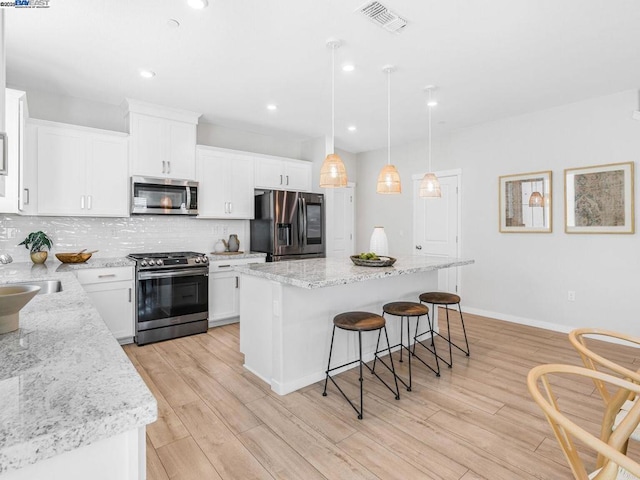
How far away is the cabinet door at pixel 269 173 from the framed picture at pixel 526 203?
314 cm

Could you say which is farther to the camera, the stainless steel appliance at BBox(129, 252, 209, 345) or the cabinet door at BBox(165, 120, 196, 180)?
the cabinet door at BBox(165, 120, 196, 180)

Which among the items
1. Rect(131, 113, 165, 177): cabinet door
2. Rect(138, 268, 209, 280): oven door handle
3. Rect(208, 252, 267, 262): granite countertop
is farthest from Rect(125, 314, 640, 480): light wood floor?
Rect(131, 113, 165, 177): cabinet door

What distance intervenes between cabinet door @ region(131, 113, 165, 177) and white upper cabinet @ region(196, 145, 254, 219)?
46 cm

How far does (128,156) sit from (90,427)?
3.93 meters

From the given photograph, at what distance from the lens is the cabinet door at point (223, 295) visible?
14.1 feet

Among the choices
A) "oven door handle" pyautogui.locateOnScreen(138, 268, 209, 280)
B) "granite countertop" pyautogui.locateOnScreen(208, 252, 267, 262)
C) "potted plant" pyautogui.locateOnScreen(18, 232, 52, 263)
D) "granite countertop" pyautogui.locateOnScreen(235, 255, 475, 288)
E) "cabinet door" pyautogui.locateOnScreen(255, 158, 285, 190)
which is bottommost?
"oven door handle" pyautogui.locateOnScreen(138, 268, 209, 280)

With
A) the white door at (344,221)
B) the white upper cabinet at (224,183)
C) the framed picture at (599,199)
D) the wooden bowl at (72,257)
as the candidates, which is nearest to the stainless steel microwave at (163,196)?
the white upper cabinet at (224,183)

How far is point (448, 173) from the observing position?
5.30 meters

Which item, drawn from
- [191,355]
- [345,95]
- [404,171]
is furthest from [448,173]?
[191,355]

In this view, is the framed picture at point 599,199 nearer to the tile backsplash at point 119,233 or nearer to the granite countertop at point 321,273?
the granite countertop at point 321,273

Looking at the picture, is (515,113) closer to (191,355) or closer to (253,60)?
(253,60)

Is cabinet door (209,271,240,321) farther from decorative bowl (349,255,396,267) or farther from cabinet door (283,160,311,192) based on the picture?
decorative bowl (349,255,396,267)

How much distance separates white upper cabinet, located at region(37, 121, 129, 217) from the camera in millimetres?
3494

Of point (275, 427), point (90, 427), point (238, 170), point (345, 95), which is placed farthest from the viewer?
point (238, 170)
